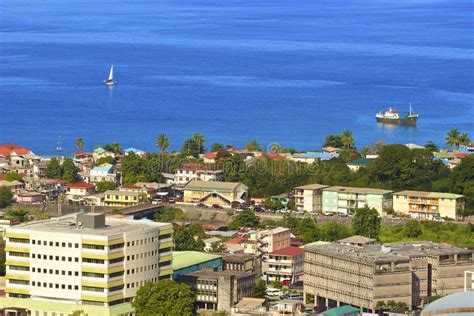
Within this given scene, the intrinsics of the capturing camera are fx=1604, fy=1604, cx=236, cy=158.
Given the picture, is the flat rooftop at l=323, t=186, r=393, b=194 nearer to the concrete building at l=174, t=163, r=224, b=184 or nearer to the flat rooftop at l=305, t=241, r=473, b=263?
the concrete building at l=174, t=163, r=224, b=184

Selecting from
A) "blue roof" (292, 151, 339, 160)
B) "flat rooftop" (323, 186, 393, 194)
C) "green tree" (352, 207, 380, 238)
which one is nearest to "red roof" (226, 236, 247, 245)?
"green tree" (352, 207, 380, 238)

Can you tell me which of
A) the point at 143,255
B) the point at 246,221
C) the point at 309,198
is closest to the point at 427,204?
the point at 309,198

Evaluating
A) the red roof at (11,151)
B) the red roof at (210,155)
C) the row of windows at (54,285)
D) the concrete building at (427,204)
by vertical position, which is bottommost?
the row of windows at (54,285)

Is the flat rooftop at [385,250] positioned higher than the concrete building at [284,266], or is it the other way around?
the flat rooftop at [385,250]

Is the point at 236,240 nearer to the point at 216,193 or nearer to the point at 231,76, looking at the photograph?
the point at 216,193

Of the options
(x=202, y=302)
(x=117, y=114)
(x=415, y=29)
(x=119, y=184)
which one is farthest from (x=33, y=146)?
(x=415, y=29)

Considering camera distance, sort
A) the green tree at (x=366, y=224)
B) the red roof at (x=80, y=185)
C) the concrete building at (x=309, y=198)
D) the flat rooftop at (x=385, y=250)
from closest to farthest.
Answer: the flat rooftop at (x=385, y=250) → the green tree at (x=366, y=224) → the concrete building at (x=309, y=198) → the red roof at (x=80, y=185)

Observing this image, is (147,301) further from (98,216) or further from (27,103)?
(27,103)

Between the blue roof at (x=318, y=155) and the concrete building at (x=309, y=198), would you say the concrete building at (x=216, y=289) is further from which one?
the blue roof at (x=318, y=155)

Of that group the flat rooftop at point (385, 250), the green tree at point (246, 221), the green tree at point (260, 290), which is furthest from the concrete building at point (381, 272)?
the green tree at point (246, 221)

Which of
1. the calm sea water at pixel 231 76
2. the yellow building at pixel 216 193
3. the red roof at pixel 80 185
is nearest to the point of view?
the yellow building at pixel 216 193
